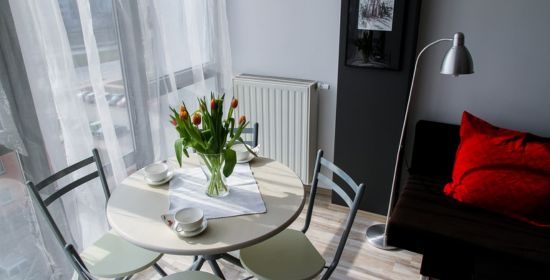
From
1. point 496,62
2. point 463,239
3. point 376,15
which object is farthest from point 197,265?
point 496,62

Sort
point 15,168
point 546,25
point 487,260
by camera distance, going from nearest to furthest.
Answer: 1. point 15,168
2. point 487,260
3. point 546,25

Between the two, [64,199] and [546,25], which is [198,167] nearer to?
[64,199]

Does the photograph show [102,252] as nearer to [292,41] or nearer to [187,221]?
[187,221]

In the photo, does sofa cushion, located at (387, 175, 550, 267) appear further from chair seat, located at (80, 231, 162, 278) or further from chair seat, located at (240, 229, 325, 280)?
chair seat, located at (80, 231, 162, 278)

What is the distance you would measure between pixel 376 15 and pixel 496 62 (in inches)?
31.0

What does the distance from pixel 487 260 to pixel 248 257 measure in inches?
47.0

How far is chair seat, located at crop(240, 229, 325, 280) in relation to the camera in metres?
1.76

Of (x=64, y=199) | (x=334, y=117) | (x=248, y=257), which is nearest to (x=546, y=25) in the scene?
(x=334, y=117)

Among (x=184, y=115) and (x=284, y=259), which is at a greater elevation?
(x=184, y=115)

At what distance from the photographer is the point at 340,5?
2.77m

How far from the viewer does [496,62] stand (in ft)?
8.13

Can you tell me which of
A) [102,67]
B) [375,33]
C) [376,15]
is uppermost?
[376,15]

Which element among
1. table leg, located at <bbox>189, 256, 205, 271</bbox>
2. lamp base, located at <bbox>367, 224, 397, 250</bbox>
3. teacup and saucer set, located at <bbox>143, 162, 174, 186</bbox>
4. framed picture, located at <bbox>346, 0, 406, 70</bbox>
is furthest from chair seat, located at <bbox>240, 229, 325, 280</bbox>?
framed picture, located at <bbox>346, 0, 406, 70</bbox>

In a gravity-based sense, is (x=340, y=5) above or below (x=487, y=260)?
above
